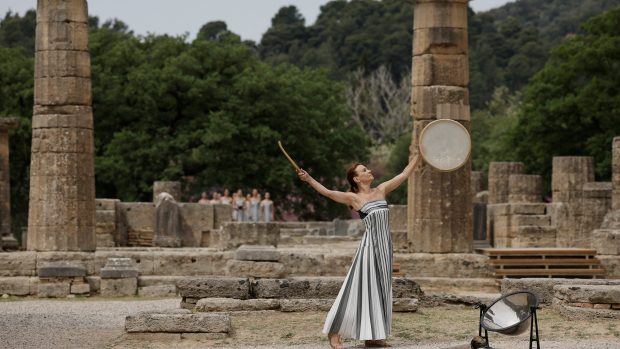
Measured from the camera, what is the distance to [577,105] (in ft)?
165

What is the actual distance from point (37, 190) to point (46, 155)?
2.01 feet

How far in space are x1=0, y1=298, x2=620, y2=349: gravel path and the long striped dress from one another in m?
0.58

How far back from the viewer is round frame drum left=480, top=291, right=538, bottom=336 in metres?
13.8

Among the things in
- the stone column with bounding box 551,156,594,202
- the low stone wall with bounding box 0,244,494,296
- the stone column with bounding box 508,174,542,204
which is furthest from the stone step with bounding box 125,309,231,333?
the stone column with bounding box 508,174,542,204

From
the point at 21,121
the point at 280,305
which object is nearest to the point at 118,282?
the point at 280,305

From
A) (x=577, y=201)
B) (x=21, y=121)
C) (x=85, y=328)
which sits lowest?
(x=85, y=328)

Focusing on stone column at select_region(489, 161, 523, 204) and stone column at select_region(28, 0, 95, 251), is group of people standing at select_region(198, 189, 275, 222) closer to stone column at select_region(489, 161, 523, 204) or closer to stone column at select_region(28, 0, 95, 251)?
stone column at select_region(489, 161, 523, 204)

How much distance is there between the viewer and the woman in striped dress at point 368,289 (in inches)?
579

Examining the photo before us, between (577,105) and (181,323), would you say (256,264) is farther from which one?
(577,105)

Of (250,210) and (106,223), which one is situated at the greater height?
(250,210)

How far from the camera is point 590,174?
1580 inches

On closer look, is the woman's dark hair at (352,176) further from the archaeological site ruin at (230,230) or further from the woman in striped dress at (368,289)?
the archaeological site ruin at (230,230)

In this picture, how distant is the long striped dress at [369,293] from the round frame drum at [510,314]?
108 cm

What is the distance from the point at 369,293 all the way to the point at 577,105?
36526 mm
